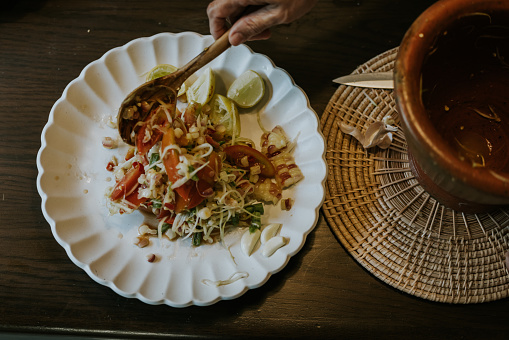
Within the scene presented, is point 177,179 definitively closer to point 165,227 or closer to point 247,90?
point 165,227

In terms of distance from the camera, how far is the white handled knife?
148cm

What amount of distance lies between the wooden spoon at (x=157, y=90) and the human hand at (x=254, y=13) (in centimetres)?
5

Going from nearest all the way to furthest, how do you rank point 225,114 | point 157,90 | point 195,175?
point 195,175
point 157,90
point 225,114

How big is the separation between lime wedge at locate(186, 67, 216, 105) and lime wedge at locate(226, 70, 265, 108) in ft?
0.26

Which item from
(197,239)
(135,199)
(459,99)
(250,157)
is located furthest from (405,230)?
(135,199)

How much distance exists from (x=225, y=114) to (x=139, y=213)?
0.47m

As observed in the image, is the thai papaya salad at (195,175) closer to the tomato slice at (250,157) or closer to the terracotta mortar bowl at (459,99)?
the tomato slice at (250,157)

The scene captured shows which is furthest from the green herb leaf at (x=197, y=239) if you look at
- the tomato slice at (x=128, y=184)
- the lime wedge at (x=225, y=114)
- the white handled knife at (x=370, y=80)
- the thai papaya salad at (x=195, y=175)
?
the white handled knife at (x=370, y=80)

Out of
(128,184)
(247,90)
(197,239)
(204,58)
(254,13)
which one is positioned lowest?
(197,239)

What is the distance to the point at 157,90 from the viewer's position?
4.60 ft

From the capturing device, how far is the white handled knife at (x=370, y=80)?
1.48 meters

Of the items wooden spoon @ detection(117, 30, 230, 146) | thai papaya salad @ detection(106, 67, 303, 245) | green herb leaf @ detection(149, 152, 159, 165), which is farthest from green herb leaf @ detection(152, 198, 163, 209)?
wooden spoon @ detection(117, 30, 230, 146)

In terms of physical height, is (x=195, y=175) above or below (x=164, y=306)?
above

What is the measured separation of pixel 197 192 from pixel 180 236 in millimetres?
167
